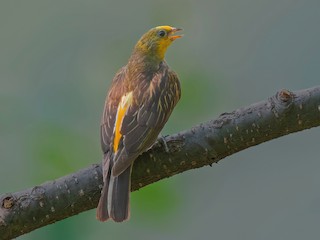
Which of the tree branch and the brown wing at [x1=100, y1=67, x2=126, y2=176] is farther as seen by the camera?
the brown wing at [x1=100, y1=67, x2=126, y2=176]

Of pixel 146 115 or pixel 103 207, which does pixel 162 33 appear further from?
pixel 103 207

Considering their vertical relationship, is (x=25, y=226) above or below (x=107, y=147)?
below

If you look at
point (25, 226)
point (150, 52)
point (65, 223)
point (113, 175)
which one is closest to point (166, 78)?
point (150, 52)

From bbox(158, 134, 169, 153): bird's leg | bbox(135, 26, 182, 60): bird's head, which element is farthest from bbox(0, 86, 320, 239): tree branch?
bbox(135, 26, 182, 60): bird's head

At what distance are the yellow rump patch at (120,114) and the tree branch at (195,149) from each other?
0.22m

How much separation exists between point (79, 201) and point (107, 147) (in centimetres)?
29

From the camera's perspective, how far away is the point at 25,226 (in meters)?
1.96

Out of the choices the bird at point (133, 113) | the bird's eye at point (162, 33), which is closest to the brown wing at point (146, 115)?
the bird at point (133, 113)

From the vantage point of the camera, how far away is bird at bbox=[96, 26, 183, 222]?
6.70ft

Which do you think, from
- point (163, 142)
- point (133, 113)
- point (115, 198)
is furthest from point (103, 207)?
point (133, 113)

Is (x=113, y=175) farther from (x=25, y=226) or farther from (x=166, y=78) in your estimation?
(x=166, y=78)

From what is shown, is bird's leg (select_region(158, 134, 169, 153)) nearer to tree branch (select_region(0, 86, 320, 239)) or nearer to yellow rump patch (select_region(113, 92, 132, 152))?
tree branch (select_region(0, 86, 320, 239))

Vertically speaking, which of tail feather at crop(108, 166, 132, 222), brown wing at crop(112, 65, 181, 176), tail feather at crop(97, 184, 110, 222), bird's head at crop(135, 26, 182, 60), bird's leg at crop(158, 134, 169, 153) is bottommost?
tail feather at crop(97, 184, 110, 222)

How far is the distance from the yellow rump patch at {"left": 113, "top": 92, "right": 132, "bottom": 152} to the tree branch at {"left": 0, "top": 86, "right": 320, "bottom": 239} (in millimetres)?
217
